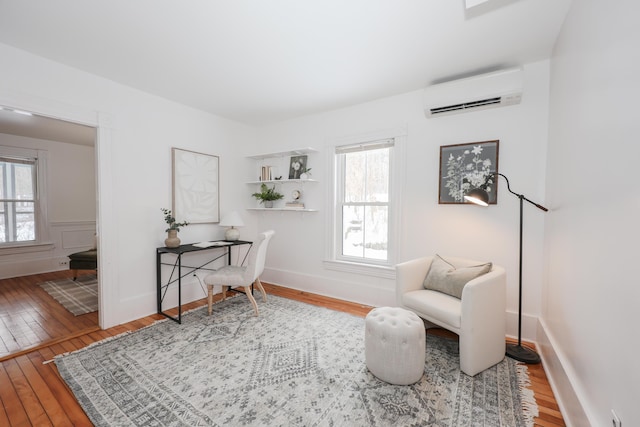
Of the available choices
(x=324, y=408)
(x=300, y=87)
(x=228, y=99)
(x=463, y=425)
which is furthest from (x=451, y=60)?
(x=324, y=408)

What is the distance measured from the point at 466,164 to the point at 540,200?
2.32 feet

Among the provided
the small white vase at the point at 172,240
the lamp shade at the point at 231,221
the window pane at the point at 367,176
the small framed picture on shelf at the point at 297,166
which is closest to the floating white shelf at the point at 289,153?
the small framed picture on shelf at the point at 297,166

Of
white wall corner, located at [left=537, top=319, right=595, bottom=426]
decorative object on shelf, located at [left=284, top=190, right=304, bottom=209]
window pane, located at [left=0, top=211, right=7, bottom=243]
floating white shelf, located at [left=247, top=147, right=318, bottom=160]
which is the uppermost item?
floating white shelf, located at [left=247, top=147, right=318, bottom=160]

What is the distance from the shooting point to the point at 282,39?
205cm

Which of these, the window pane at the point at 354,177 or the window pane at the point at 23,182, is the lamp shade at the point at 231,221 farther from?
the window pane at the point at 23,182

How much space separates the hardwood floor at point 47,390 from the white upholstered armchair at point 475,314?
0.33 metres

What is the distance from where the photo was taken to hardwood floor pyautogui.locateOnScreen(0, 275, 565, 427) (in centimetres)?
155

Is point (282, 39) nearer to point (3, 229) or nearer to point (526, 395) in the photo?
point (526, 395)

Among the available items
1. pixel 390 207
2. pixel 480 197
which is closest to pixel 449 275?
pixel 480 197

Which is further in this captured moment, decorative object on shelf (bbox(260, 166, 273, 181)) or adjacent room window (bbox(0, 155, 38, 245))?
adjacent room window (bbox(0, 155, 38, 245))

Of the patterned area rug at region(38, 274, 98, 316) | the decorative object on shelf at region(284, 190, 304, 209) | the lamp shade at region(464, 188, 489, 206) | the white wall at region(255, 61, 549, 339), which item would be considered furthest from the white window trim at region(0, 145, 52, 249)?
the lamp shade at region(464, 188, 489, 206)

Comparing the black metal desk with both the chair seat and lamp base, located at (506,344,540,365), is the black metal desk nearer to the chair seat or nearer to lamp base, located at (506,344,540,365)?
the chair seat

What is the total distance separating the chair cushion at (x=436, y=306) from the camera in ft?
6.64

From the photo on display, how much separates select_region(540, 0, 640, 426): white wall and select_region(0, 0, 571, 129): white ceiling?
0.47 m
